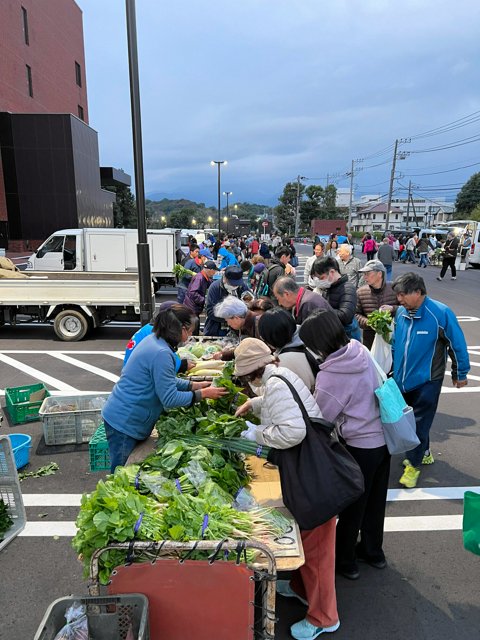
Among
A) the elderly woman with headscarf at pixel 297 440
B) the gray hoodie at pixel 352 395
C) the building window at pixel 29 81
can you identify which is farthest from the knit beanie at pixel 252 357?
the building window at pixel 29 81

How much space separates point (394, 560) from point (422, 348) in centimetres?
190

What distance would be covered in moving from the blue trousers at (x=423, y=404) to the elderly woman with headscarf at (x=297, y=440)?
7.13ft

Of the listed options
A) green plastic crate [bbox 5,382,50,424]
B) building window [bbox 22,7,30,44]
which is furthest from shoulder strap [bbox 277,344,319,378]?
building window [bbox 22,7,30,44]

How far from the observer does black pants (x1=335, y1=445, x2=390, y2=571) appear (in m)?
3.11

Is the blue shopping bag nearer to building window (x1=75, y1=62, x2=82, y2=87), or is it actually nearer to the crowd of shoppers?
the crowd of shoppers

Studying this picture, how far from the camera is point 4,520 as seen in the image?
3629 mm

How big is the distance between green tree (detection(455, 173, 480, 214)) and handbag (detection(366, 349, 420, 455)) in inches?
3228

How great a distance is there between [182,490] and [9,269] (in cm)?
1082

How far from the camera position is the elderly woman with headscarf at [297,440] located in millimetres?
2566

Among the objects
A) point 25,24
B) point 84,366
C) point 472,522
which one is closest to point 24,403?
point 84,366

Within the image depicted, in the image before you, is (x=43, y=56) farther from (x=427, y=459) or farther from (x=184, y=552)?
(x=184, y=552)

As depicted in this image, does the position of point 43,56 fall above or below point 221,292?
above

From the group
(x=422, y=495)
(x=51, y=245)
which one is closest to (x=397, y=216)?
(x=51, y=245)

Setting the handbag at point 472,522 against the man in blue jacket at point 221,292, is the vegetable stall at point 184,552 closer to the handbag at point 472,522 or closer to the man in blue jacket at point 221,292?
the handbag at point 472,522
